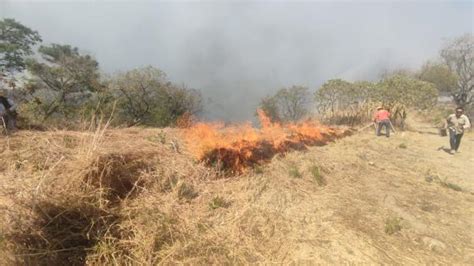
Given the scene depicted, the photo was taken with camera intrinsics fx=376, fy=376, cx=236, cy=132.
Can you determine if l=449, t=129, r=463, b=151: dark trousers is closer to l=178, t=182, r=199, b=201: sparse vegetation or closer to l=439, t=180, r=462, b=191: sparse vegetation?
l=439, t=180, r=462, b=191: sparse vegetation

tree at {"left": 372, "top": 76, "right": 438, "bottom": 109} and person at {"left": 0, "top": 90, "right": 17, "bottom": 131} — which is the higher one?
tree at {"left": 372, "top": 76, "right": 438, "bottom": 109}

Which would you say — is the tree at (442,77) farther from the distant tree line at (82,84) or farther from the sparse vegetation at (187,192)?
→ the sparse vegetation at (187,192)

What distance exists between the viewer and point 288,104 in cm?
2872

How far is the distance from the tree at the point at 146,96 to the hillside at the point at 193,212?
15.6 m

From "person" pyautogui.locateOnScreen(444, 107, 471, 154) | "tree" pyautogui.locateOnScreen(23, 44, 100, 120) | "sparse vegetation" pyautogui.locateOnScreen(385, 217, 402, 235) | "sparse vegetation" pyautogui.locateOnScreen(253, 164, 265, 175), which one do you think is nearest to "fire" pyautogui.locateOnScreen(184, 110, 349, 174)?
"sparse vegetation" pyautogui.locateOnScreen(253, 164, 265, 175)

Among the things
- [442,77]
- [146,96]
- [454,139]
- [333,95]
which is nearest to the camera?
[454,139]

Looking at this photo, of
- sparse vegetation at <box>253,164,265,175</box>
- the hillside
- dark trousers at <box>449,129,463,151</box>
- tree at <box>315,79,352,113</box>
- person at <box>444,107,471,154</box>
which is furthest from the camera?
tree at <box>315,79,352,113</box>

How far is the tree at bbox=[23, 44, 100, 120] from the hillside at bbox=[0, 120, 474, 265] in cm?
1675

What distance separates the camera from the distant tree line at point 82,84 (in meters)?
21.8

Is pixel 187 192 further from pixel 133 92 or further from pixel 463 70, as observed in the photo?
pixel 463 70

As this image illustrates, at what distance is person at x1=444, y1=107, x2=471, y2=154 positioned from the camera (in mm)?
12442

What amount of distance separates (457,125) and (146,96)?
57.7ft

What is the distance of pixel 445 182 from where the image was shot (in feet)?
30.2

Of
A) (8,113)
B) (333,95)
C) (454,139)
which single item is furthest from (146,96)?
(454,139)
